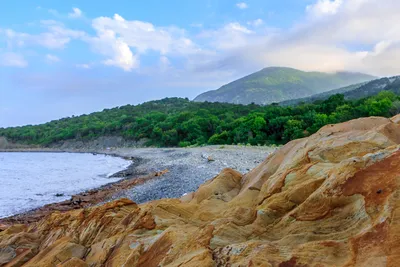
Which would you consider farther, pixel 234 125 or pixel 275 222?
pixel 234 125

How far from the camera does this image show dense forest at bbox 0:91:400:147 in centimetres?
4431

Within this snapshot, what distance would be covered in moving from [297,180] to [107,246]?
4.11m

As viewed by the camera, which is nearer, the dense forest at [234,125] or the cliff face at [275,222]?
the cliff face at [275,222]

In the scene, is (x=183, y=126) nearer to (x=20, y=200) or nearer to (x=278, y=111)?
(x=278, y=111)

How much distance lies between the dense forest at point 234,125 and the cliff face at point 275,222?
36.7 meters

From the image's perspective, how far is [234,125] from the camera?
2453 inches

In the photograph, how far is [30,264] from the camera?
22.9 feet

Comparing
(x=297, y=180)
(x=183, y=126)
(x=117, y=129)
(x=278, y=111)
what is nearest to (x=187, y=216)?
(x=297, y=180)

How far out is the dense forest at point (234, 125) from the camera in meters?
44.3

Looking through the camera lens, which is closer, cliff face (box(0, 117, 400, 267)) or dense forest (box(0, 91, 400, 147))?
cliff face (box(0, 117, 400, 267))

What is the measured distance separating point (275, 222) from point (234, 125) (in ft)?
188

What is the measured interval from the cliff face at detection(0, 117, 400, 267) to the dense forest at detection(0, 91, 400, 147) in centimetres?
3671

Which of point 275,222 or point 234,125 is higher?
point 234,125

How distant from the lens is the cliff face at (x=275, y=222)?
4.05 m
